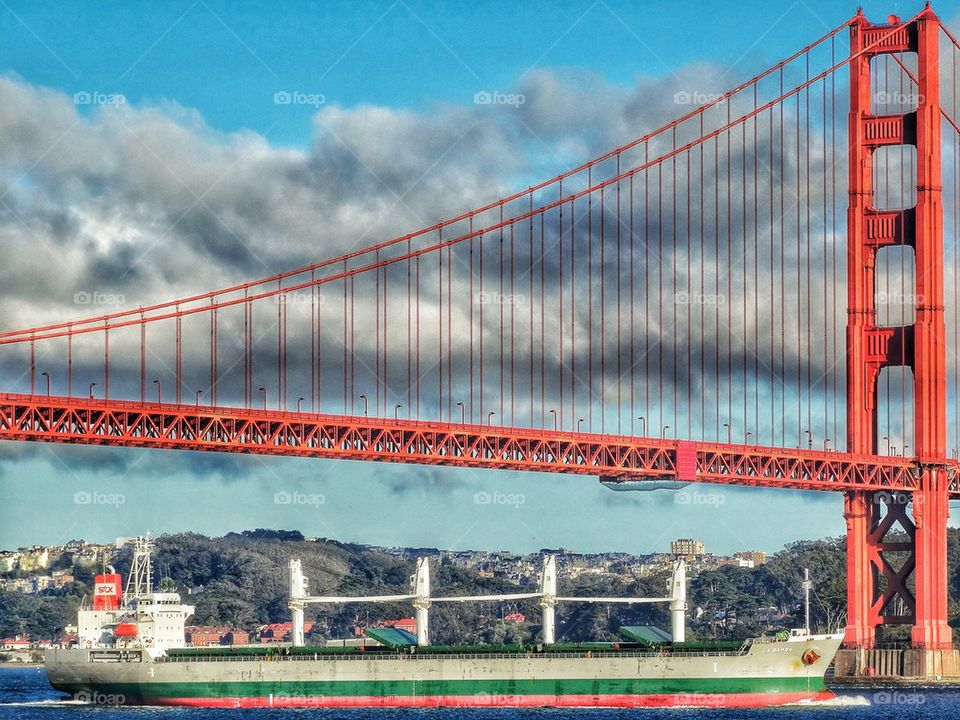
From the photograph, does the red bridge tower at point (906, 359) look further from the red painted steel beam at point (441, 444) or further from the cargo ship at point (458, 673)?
the cargo ship at point (458, 673)

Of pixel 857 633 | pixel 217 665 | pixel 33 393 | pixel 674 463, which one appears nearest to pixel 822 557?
pixel 857 633

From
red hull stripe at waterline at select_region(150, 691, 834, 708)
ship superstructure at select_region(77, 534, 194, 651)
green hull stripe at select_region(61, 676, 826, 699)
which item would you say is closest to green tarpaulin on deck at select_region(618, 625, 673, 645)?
green hull stripe at select_region(61, 676, 826, 699)

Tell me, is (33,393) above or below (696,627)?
above

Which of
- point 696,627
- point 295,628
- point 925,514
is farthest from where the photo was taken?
point 696,627

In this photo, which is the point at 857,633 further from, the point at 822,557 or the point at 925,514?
the point at 822,557

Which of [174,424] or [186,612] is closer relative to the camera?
[174,424]

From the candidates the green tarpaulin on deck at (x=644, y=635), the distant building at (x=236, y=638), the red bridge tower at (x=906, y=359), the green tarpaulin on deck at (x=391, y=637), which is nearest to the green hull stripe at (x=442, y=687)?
the green tarpaulin on deck at (x=644, y=635)

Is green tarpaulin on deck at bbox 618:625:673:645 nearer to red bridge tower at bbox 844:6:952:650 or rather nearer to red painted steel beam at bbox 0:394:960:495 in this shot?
red painted steel beam at bbox 0:394:960:495
